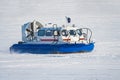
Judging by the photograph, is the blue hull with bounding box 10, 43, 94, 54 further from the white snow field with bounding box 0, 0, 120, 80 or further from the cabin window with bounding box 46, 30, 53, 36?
the cabin window with bounding box 46, 30, 53, 36

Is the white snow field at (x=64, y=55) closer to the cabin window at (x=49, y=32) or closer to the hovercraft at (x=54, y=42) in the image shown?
the hovercraft at (x=54, y=42)

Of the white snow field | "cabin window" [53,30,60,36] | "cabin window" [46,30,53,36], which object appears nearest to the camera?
the white snow field

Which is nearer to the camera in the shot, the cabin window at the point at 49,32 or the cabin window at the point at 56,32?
the cabin window at the point at 56,32

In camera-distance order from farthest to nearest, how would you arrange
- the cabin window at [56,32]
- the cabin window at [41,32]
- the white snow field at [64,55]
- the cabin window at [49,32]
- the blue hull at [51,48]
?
the cabin window at [41,32] → the cabin window at [49,32] → the cabin window at [56,32] → the blue hull at [51,48] → the white snow field at [64,55]

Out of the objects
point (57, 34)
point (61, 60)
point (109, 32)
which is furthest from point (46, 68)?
point (109, 32)

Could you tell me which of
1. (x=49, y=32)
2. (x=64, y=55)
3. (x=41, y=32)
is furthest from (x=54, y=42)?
(x=64, y=55)

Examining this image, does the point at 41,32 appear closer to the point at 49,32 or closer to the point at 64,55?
the point at 49,32

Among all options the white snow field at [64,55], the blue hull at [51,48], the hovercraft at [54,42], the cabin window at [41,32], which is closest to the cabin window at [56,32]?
the hovercraft at [54,42]

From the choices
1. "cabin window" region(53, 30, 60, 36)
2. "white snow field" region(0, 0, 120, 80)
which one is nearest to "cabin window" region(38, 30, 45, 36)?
"cabin window" region(53, 30, 60, 36)
